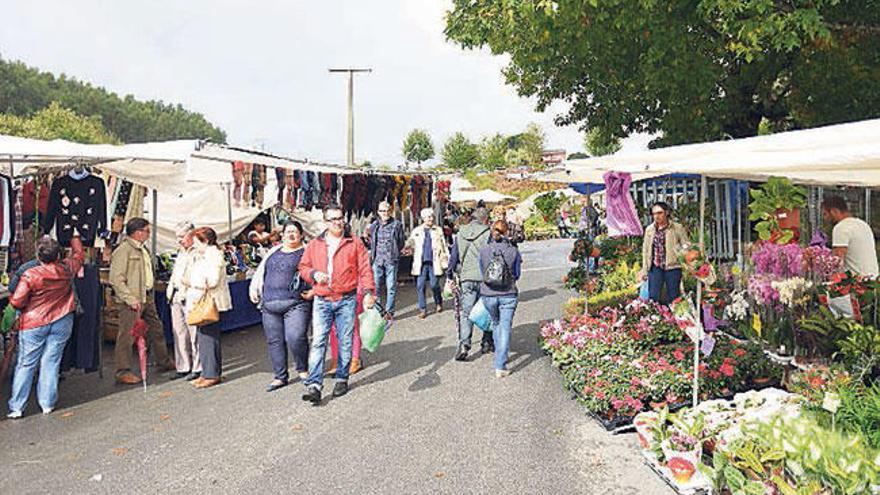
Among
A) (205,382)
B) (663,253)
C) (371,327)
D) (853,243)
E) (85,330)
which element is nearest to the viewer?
(853,243)

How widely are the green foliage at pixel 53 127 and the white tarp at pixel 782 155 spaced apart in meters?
42.5

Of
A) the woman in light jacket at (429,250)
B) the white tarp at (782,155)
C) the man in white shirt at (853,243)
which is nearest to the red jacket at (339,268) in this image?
the white tarp at (782,155)

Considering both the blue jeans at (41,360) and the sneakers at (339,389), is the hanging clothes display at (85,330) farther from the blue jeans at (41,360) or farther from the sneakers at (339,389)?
the sneakers at (339,389)

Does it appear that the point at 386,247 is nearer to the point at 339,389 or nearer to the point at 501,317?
the point at 501,317

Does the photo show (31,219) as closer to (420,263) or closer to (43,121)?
(420,263)

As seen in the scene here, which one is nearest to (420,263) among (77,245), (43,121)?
(77,245)

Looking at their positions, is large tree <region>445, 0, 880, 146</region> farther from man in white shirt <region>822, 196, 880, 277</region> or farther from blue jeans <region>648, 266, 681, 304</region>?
blue jeans <region>648, 266, 681, 304</region>

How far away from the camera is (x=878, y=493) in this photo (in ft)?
10.2

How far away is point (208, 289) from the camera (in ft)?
21.6

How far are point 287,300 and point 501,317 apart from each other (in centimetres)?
205

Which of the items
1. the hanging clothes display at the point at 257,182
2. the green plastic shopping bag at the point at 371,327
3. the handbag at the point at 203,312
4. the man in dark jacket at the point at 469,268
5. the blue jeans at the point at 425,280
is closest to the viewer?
the green plastic shopping bag at the point at 371,327

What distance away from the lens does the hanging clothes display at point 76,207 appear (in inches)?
283

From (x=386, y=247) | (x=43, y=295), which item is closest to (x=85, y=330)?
(x=43, y=295)

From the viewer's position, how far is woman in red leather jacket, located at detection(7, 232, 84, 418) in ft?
19.1
